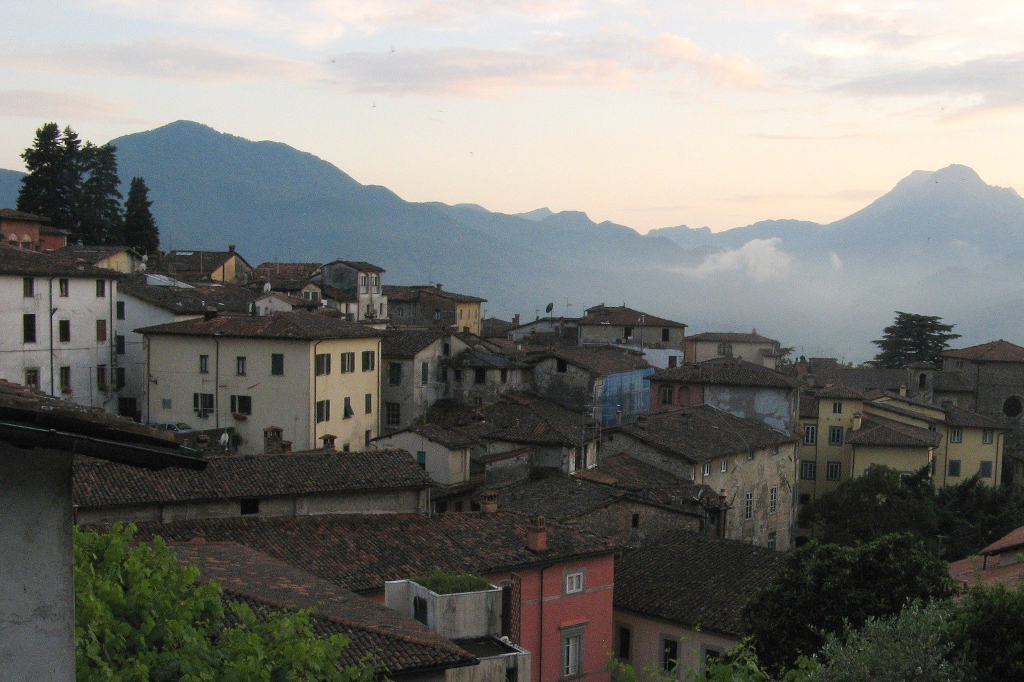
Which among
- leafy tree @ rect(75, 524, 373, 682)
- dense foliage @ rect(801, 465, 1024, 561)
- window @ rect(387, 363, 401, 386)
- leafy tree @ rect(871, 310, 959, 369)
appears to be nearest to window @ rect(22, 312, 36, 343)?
window @ rect(387, 363, 401, 386)

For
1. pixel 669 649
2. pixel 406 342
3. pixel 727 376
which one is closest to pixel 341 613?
pixel 669 649

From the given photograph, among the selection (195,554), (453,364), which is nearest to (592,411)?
(453,364)

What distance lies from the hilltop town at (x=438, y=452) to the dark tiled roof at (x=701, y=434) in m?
0.17

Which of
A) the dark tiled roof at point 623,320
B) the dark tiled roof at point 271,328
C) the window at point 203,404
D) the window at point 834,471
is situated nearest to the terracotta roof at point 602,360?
the dark tiled roof at point 271,328

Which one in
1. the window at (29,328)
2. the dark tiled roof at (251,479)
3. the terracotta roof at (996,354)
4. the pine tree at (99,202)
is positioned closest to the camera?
the dark tiled roof at (251,479)

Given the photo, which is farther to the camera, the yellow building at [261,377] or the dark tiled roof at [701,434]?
the dark tiled roof at [701,434]

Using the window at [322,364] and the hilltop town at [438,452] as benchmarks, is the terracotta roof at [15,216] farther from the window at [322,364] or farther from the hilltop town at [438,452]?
the window at [322,364]

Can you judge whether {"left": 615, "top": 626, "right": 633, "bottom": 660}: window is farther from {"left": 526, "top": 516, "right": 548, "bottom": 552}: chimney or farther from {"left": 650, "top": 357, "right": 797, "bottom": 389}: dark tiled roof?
{"left": 650, "top": 357, "right": 797, "bottom": 389}: dark tiled roof

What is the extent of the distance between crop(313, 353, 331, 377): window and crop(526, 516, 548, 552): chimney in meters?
16.5

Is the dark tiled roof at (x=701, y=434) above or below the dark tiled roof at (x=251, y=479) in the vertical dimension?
below

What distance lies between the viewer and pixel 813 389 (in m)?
56.6

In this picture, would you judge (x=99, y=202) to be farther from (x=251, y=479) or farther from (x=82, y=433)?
(x=82, y=433)

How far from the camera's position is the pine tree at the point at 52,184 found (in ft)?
216

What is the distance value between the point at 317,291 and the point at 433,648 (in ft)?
162
